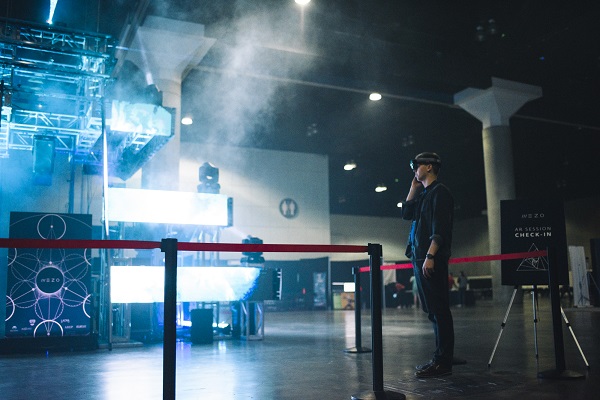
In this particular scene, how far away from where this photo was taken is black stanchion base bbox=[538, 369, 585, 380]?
3576 millimetres

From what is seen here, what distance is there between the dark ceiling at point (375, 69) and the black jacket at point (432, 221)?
5.98 metres

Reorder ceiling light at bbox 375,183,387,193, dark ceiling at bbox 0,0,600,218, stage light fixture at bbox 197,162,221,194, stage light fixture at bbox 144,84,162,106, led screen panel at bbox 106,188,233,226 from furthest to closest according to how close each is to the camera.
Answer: ceiling light at bbox 375,183,387,193 < dark ceiling at bbox 0,0,600,218 < stage light fixture at bbox 197,162,221,194 < led screen panel at bbox 106,188,233,226 < stage light fixture at bbox 144,84,162,106

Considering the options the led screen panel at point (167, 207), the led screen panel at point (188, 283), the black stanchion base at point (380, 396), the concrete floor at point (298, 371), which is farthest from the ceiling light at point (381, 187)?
the black stanchion base at point (380, 396)

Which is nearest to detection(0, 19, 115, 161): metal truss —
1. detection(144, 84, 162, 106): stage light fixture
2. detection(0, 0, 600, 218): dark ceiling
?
detection(144, 84, 162, 106): stage light fixture

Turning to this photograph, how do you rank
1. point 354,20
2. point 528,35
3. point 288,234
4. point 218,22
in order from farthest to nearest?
point 288,234, point 528,35, point 354,20, point 218,22

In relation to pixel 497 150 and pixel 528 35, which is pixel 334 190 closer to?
pixel 497 150

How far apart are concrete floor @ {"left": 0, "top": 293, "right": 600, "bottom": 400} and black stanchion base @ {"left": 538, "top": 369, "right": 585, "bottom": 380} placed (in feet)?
0.17

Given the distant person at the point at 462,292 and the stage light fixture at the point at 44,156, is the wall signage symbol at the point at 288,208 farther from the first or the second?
the stage light fixture at the point at 44,156

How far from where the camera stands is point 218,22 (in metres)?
9.60

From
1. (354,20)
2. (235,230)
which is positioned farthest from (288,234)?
(354,20)

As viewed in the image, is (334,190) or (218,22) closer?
(218,22)

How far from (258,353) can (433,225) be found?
2.65 metres

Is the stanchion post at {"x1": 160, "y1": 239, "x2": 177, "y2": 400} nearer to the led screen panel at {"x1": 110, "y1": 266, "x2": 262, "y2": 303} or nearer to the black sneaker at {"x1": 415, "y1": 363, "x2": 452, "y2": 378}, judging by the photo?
the black sneaker at {"x1": 415, "y1": 363, "x2": 452, "y2": 378}

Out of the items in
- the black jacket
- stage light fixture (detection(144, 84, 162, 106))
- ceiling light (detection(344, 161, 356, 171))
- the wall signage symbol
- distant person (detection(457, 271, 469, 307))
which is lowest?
distant person (detection(457, 271, 469, 307))
